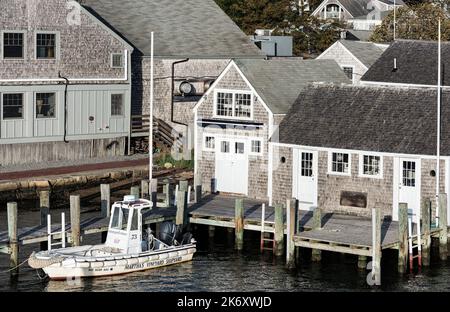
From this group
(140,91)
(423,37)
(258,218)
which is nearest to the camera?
(258,218)

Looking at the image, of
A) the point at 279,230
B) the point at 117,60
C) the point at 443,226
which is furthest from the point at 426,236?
the point at 117,60

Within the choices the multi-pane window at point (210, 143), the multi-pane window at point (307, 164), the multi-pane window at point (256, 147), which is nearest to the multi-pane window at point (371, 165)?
the multi-pane window at point (307, 164)

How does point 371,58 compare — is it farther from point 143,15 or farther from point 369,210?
point 369,210

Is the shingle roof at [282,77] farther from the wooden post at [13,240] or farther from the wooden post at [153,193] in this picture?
the wooden post at [13,240]

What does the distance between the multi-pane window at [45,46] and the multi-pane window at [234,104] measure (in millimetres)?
12447

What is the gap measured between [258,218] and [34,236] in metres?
7.30

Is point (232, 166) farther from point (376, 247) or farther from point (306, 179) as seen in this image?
point (376, 247)

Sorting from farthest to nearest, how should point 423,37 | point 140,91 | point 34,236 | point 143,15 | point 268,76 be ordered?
1. point 423,37
2. point 143,15
3. point 140,91
4. point 268,76
5. point 34,236

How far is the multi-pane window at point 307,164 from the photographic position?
46031 mm

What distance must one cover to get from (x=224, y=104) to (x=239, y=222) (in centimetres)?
702

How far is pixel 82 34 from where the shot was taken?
60438 millimetres

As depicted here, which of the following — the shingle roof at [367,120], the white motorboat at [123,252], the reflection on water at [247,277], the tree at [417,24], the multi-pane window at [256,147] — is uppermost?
the tree at [417,24]

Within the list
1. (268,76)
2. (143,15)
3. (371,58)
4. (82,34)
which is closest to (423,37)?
(371,58)

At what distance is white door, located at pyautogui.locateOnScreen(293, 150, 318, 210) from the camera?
4594 centimetres
